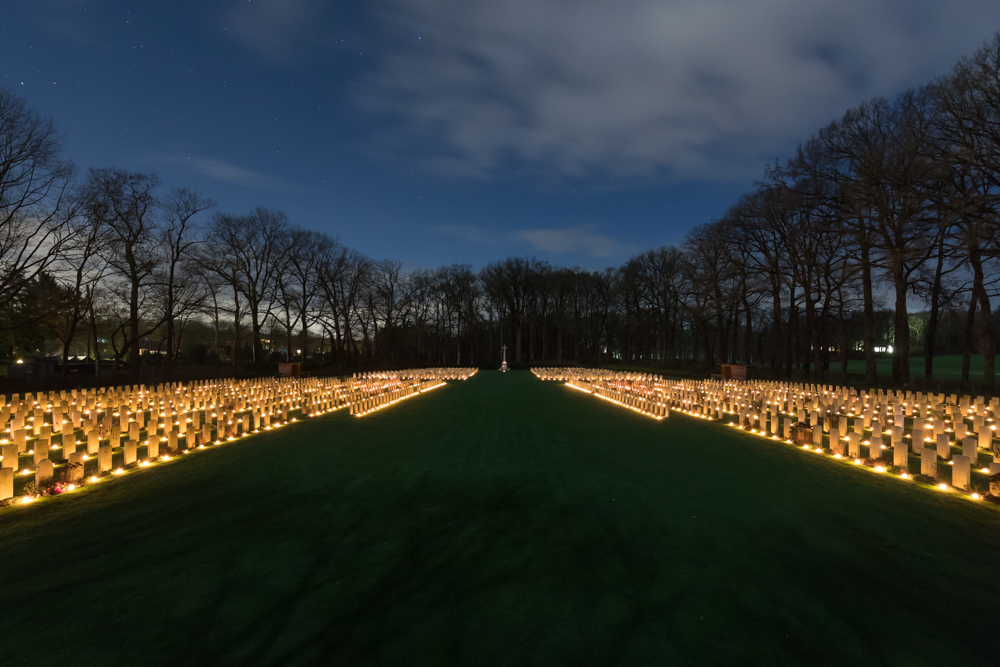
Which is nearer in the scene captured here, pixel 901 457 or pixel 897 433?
pixel 901 457

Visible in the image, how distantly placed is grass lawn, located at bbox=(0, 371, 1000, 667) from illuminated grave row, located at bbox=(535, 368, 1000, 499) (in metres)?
0.59

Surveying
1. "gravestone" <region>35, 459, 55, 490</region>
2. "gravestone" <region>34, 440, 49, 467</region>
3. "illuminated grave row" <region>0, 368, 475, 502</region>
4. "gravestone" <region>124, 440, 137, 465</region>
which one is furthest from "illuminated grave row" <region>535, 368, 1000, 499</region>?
"gravestone" <region>34, 440, 49, 467</region>

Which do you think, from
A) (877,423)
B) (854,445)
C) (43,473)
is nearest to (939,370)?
(877,423)

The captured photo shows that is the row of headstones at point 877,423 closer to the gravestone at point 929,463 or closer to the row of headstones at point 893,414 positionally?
the row of headstones at point 893,414

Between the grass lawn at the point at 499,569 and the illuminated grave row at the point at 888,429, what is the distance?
0.59m

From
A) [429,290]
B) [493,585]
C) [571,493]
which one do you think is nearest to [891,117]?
[571,493]

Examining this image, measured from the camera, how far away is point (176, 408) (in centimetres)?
1230

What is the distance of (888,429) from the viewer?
9.29 m

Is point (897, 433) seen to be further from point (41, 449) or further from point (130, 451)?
point (41, 449)

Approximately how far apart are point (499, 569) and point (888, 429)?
969cm

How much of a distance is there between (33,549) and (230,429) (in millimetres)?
5343

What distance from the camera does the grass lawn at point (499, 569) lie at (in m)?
2.51

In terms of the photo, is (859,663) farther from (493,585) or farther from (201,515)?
(201,515)

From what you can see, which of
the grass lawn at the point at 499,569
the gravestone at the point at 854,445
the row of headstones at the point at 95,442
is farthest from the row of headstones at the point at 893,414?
the row of headstones at the point at 95,442
